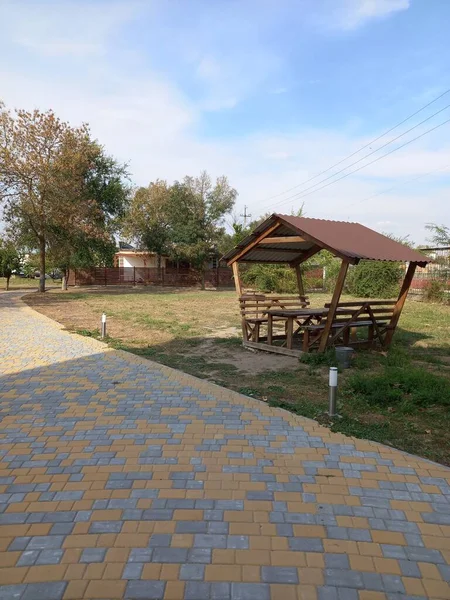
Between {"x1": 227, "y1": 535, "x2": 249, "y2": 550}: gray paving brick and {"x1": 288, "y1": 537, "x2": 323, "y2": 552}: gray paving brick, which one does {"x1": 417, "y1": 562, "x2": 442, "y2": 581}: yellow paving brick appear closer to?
{"x1": 288, "y1": 537, "x2": 323, "y2": 552}: gray paving brick

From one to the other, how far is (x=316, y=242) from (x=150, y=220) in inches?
1401

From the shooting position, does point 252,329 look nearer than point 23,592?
No

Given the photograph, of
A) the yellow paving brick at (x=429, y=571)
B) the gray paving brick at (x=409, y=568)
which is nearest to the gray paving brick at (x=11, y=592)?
the gray paving brick at (x=409, y=568)

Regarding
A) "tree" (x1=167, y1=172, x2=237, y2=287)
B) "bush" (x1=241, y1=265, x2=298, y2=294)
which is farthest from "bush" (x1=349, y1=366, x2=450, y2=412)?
"tree" (x1=167, y1=172, x2=237, y2=287)

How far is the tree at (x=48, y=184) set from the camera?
23734 mm

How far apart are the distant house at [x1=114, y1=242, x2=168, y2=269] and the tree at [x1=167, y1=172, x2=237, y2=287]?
6.30 meters

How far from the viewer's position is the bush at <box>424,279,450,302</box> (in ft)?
71.8

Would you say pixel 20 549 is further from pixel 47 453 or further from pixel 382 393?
pixel 382 393

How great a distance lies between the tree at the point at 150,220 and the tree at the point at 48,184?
12.9 meters

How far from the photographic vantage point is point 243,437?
15.1 feet

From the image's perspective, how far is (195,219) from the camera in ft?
121

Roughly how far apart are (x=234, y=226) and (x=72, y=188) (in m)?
13.3

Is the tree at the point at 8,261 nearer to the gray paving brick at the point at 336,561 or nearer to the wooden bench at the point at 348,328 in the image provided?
the wooden bench at the point at 348,328

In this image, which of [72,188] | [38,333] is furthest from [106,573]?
[72,188]
